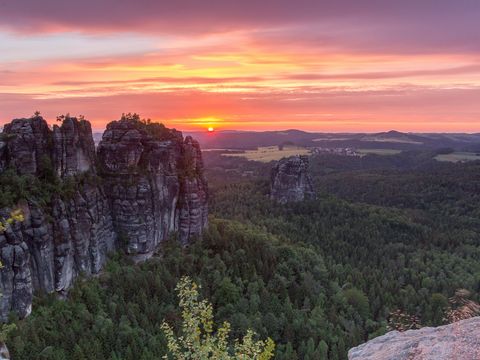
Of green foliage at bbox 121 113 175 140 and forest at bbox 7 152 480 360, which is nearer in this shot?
forest at bbox 7 152 480 360

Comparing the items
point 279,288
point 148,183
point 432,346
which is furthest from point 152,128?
point 432,346

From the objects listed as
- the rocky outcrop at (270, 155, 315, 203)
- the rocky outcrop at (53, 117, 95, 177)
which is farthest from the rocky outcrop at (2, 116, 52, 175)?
the rocky outcrop at (270, 155, 315, 203)

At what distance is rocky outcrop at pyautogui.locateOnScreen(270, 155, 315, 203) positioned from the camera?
572 feet

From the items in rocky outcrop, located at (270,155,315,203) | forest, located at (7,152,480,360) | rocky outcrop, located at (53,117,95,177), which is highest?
rocky outcrop, located at (53,117,95,177)

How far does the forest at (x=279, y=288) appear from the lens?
62438 millimetres

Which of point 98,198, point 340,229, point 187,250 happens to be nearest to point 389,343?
point 98,198

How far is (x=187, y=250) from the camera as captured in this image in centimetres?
9312

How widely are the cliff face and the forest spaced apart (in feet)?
10.3

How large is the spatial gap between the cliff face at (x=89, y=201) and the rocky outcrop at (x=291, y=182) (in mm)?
79067

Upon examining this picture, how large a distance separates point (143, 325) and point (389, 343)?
54931 mm

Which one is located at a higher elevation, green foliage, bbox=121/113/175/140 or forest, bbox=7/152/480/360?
green foliage, bbox=121/113/175/140

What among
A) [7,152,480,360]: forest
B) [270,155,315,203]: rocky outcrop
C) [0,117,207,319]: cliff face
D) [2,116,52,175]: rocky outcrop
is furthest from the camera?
[270,155,315,203]: rocky outcrop

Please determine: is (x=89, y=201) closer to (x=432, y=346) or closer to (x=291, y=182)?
(x=432, y=346)

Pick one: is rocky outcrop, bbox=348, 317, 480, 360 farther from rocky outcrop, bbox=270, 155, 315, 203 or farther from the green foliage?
rocky outcrop, bbox=270, 155, 315, 203
